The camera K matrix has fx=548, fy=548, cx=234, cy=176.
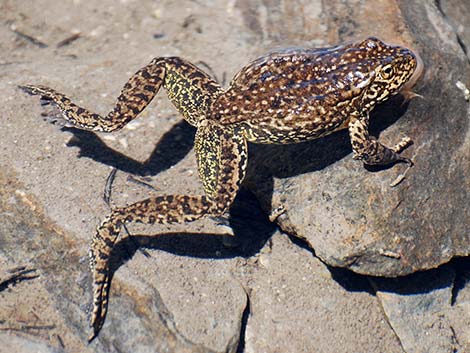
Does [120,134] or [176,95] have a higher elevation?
[176,95]

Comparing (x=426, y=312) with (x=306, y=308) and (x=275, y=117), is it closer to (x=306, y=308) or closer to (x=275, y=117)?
(x=306, y=308)

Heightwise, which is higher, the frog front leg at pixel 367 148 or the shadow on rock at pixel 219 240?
the frog front leg at pixel 367 148

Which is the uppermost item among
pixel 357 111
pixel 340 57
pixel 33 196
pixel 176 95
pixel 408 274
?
pixel 340 57

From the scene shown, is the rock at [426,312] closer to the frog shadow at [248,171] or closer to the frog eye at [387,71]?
the frog shadow at [248,171]

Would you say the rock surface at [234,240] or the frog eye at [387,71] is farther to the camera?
the frog eye at [387,71]

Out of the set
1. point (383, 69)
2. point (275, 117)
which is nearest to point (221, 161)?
point (275, 117)

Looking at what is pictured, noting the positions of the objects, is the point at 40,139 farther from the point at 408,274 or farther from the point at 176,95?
the point at 408,274

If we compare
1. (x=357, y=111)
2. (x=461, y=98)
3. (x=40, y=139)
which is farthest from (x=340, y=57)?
(x=40, y=139)

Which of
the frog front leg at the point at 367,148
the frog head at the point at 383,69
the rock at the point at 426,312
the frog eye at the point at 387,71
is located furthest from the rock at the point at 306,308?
the frog eye at the point at 387,71
